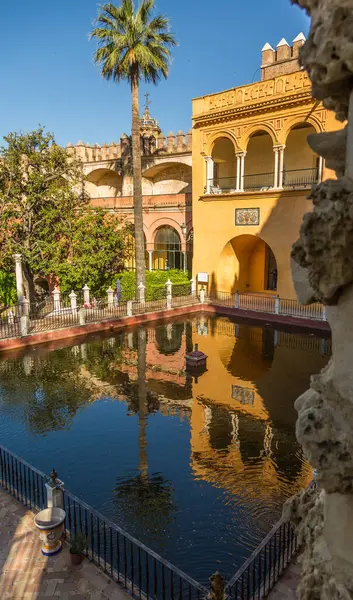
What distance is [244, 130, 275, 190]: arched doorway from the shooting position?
25312 mm

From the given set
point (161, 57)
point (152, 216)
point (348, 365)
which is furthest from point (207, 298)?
point (348, 365)

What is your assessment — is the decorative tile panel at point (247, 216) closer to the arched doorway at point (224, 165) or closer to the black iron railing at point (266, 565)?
the arched doorway at point (224, 165)

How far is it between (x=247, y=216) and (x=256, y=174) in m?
2.92

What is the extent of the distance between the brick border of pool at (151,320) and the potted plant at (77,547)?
1153 centimetres

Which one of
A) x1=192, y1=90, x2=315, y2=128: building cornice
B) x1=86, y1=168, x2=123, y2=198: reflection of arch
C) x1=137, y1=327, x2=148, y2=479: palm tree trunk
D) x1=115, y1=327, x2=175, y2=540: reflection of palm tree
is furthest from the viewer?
x1=86, y1=168, x2=123, y2=198: reflection of arch

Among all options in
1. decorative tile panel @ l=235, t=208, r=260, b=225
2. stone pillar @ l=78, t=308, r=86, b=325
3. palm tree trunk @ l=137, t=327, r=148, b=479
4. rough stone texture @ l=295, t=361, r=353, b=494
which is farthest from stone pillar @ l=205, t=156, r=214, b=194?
rough stone texture @ l=295, t=361, r=353, b=494

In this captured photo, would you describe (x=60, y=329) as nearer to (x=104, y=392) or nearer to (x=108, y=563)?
(x=104, y=392)

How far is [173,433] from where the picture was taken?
9820 millimetres

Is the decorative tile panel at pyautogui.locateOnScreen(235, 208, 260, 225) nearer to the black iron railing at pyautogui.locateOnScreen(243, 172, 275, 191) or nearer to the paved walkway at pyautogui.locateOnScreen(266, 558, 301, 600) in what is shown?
the black iron railing at pyautogui.locateOnScreen(243, 172, 275, 191)

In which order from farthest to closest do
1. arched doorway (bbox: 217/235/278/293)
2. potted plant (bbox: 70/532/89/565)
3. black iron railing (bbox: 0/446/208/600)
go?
arched doorway (bbox: 217/235/278/293) → potted plant (bbox: 70/532/89/565) → black iron railing (bbox: 0/446/208/600)

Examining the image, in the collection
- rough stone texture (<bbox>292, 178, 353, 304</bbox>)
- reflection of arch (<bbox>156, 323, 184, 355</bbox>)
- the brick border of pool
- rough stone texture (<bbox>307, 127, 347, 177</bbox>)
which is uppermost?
rough stone texture (<bbox>307, 127, 347, 177</bbox>)

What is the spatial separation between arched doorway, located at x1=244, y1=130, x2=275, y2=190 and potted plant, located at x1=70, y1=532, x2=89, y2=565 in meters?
22.0

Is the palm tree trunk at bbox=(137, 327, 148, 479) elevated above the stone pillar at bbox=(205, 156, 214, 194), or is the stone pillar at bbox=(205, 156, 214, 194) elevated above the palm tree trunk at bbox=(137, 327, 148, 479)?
the stone pillar at bbox=(205, 156, 214, 194)

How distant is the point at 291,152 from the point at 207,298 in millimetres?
8951
